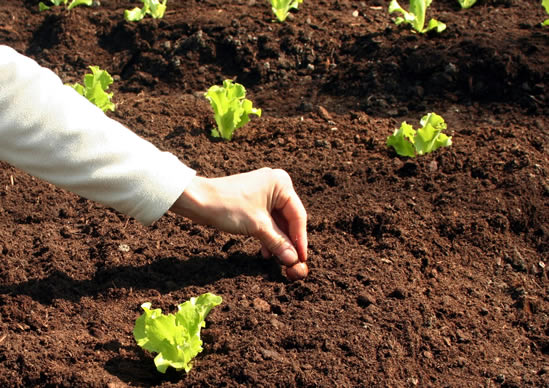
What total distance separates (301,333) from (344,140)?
5.90 ft

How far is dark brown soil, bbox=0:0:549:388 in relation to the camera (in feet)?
9.87

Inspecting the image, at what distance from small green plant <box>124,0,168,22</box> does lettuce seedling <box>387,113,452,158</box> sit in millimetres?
2625

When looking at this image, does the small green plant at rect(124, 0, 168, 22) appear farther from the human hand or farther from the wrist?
the wrist

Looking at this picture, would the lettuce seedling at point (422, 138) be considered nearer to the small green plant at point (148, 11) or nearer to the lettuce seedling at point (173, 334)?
the lettuce seedling at point (173, 334)

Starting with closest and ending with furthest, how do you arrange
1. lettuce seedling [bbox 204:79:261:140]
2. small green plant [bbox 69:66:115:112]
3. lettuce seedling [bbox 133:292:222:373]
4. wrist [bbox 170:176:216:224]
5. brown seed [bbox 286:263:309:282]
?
wrist [bbox 170:176:216:224]
lettuce seedling [bbox 133:292:222:373]
brown seed [bbox 286:263:309:282]
lettuce seedling [bbox 204:79:261:140]
small green plant [bbox 69:66:115:112]

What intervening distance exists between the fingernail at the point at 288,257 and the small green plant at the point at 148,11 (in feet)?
11.4

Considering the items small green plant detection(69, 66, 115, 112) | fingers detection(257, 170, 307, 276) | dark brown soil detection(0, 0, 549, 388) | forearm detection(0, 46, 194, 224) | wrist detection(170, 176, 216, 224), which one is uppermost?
forearm detection(0, 46, 194, 224)

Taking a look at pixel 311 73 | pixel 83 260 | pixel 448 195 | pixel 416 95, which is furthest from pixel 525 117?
pixel 83 260

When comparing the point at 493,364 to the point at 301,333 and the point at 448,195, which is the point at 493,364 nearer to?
the point at 301,333

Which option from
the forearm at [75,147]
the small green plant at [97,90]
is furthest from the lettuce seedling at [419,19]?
the forearm at [75,147]

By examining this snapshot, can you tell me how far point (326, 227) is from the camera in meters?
3.71

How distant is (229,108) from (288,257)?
158 cm

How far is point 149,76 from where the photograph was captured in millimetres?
5637

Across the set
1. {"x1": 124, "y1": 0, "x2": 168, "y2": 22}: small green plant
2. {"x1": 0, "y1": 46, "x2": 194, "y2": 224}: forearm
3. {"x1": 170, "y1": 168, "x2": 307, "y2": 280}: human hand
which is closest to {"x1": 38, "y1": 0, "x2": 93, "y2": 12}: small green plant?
{"x1": 124, "y1": 0, "x2": 168, "y2": 22}: small green plant
